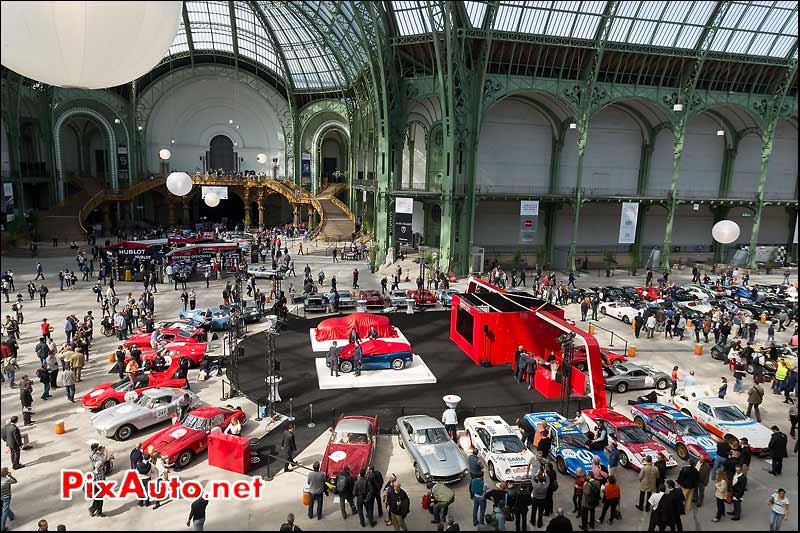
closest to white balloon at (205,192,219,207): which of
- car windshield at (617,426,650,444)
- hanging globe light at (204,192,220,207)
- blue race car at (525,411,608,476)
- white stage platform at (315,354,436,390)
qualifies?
hanging globe light at (204,192,220,207)

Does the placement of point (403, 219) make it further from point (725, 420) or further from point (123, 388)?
point (725, 420)

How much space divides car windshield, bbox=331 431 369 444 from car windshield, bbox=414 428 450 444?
128 cm

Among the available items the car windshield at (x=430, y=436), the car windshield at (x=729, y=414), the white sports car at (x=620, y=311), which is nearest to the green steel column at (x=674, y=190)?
the white sports car at (x=620, y=311)

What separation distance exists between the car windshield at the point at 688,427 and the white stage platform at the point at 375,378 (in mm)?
7746

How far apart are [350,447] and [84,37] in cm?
1032

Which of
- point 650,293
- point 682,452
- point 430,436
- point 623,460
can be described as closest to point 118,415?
point 430,436

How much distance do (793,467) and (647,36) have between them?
32300 mm

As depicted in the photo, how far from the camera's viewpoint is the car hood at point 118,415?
14.2 meters

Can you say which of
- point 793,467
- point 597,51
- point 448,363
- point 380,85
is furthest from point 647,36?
point 793,467

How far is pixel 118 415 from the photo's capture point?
47.5 ft

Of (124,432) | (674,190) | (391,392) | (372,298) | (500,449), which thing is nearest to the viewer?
(500,449)

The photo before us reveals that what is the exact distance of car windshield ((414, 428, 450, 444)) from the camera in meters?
13.4

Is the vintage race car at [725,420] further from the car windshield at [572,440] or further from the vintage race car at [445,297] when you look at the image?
the vintage race car at [445,297]

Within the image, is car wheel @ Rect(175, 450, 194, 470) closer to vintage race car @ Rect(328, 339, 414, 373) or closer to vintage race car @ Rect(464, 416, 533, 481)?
vintage race car @ Rect(328, 339, 414, 373)
